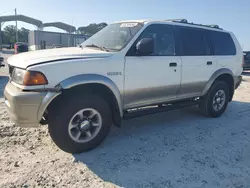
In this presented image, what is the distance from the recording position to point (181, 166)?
3.11 meters

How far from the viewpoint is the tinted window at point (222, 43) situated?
512 cm

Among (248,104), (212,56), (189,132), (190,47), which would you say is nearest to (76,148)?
(189,132)

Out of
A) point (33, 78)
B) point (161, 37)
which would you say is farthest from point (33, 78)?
point (161, 37)

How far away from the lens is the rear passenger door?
448 cm

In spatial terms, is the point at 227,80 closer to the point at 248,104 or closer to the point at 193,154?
the point at 248,104

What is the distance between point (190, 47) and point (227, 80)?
5.31 ft

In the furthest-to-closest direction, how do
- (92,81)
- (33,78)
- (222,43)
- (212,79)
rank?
(222,43), (212,79), (92,81), (33,78)

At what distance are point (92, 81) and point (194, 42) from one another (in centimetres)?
258

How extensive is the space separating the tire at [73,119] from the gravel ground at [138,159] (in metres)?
0.13

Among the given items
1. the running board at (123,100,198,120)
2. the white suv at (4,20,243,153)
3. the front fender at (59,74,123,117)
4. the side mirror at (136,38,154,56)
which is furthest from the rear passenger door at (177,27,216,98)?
the front fender at (59,74,123,117)

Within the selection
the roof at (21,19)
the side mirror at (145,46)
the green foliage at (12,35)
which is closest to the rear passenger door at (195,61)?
the side mirror at (145,46)

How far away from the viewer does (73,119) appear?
3248 mm

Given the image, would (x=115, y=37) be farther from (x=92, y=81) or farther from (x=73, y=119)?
(x=73, y=119)

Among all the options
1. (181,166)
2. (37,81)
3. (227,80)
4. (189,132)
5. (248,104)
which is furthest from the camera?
(248,104)
